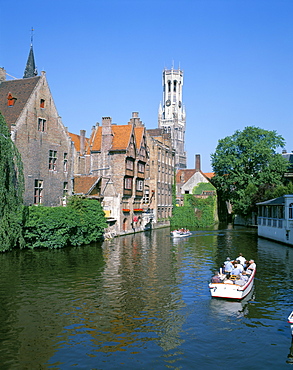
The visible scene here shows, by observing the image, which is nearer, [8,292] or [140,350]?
[140,350]

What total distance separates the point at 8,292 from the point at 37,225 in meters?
14.6

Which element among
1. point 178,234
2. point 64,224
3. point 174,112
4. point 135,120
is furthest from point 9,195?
point 174,112

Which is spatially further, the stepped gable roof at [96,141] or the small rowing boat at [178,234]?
the stepped gable roof at [96,141]

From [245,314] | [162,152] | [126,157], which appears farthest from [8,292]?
[162,152]

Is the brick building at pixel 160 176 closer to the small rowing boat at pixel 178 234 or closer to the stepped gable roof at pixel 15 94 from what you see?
the small rowing boat at pixel 178 234

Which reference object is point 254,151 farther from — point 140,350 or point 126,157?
point 140,350

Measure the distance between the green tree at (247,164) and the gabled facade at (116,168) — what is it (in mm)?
23162

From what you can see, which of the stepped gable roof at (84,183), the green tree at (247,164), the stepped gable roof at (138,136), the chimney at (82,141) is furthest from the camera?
the green tree at (247,164)

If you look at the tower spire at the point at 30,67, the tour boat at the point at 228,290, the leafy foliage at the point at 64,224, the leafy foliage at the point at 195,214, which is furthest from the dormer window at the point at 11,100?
the leafy foliage at the point at 195,214

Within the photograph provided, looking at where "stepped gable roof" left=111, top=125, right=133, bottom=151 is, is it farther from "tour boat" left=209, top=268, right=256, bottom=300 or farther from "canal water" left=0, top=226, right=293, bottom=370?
"tour boat" left=209, top=268, right=256, bottom=300

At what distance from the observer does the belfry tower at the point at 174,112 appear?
17693cm

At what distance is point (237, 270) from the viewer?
22484 millimetres

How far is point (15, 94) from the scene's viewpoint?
4128 centimetres

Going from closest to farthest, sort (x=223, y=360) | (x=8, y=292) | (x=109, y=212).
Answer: (x=223, y=360) < (x=8, y=292) < (x=109, y=212)
